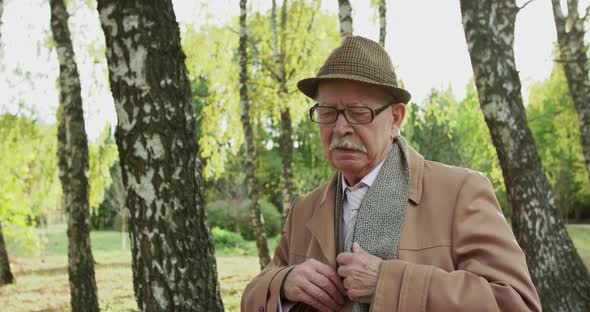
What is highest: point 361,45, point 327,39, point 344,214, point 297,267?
point 327,39

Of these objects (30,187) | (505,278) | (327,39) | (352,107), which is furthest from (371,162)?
(30,187)

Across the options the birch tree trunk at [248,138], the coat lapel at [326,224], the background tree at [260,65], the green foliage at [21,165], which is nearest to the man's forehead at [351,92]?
the coat lapel at [326,224]

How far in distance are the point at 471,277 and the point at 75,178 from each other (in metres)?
7.67

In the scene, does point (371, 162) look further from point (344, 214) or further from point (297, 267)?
point (297, 267)

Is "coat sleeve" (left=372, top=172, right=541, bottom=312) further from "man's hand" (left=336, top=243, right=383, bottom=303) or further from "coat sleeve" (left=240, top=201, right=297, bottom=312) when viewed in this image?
"coat sleeve" (left=240, top=201, right=297, bottom=312)

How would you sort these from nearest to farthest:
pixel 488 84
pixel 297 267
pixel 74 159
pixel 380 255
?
pixel 380 255 → pixel 297 267 → pixel 488 84 → pixel 74 159

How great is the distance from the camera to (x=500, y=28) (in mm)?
6332

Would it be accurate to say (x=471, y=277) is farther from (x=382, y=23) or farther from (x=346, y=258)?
(x=382, y=23)

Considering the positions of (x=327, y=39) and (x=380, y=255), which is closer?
(x=380, y=255)

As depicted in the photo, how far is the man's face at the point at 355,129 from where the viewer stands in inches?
94.6

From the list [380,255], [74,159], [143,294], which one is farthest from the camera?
[74,159]

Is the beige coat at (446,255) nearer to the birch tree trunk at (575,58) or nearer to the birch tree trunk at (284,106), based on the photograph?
the birch tree trunk at (575,58)

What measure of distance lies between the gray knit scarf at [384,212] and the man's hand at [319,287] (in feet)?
0.32

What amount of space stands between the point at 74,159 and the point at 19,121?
6.25 metres
